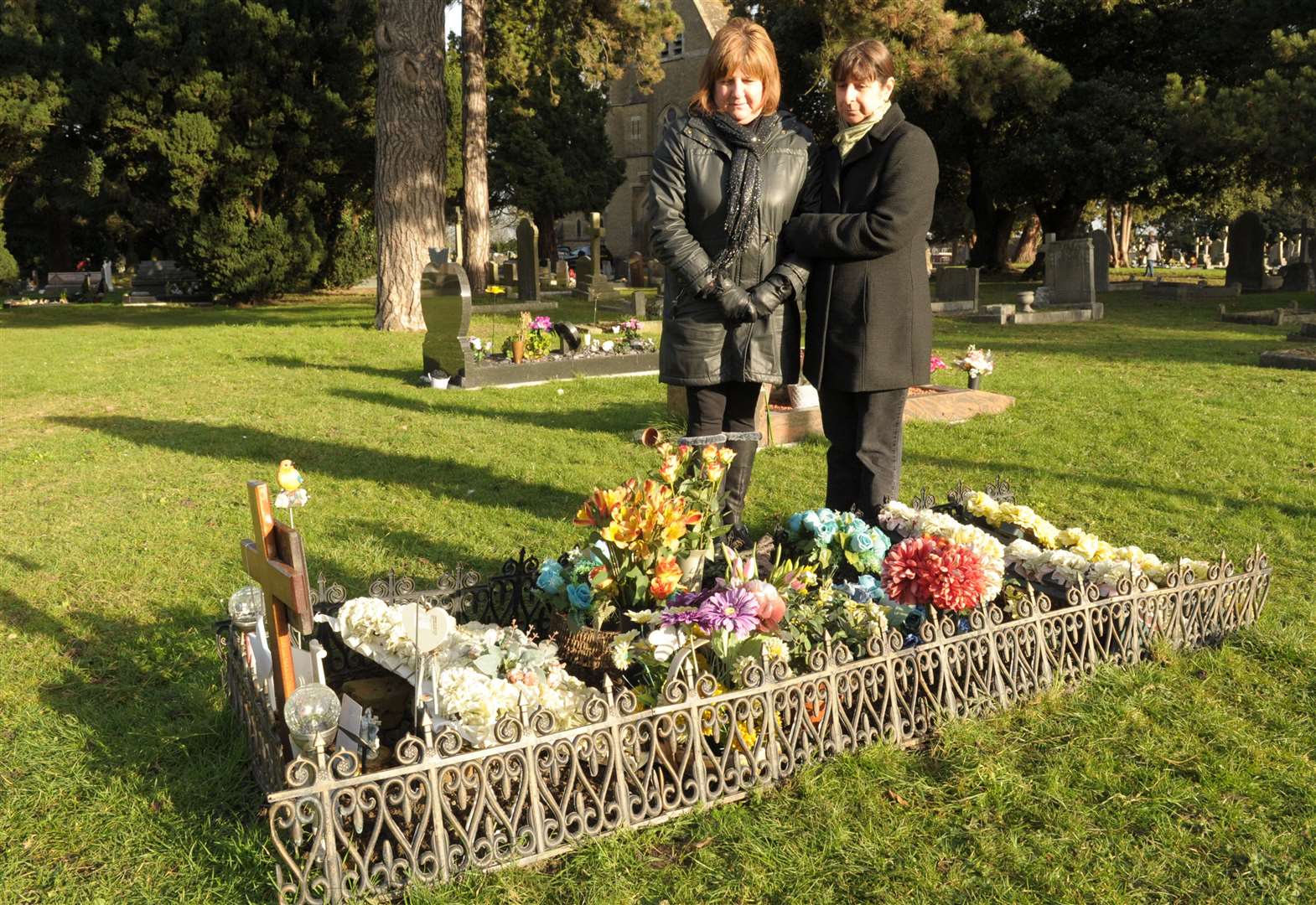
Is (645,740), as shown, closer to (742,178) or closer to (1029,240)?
(742,178)

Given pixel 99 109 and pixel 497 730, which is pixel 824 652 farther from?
pixel 99 109

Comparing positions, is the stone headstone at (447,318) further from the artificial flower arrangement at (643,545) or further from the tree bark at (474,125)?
the tree bark at (474,125)

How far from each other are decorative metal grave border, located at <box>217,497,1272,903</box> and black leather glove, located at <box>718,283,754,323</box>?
152 centimetres

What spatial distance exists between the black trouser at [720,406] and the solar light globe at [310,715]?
2.11 m

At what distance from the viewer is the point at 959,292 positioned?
20.6m

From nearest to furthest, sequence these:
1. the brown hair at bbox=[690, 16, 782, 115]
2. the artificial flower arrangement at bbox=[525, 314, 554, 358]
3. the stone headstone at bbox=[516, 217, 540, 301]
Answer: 1. the brown hair at bbox=[690, 16, 782, 115]
2. the artificial flower arrangement at bbox=[525, 314, 554, 358]
3. the stone headstone at bbox=[516, 217, 540, 301]

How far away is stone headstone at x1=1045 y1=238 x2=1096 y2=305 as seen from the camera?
60.8 ft

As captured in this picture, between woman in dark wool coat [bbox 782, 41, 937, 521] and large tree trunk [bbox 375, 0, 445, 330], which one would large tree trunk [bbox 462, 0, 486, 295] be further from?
woman in dark wool coat [bbox 782, 41, 937, 521]

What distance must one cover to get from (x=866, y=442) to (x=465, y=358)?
7.07 meters

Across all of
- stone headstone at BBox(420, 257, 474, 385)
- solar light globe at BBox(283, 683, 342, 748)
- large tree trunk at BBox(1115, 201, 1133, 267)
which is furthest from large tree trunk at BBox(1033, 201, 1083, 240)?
solar light globe at BBox(283, 683, 342, 748)

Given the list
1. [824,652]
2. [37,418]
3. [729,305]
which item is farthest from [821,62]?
[824,652]

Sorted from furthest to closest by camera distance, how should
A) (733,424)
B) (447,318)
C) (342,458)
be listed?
1. (447,318)
2. (342,458)
3. (733,424)

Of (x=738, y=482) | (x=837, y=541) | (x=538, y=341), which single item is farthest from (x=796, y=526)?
(x=538, y=341)

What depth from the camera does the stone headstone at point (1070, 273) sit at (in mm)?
18547
